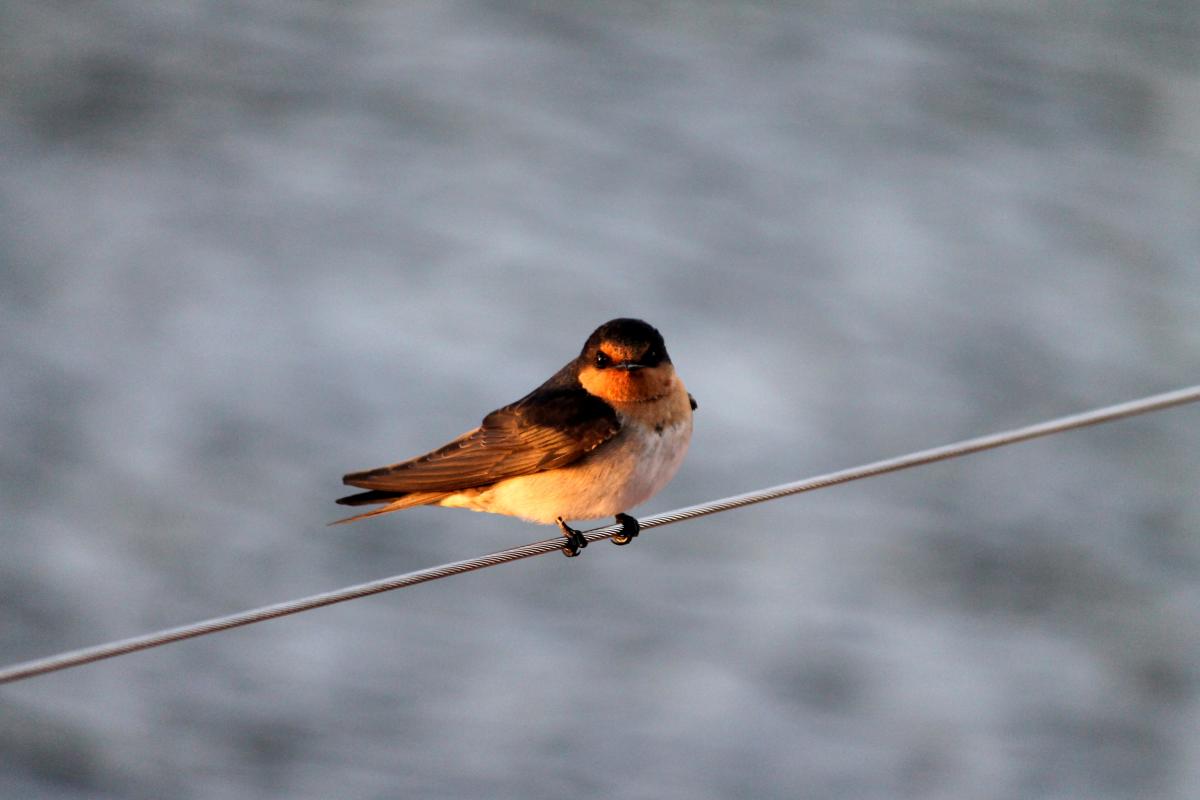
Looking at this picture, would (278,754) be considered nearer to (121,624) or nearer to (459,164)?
(121,624)

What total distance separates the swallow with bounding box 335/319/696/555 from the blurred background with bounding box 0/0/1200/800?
829 centimetres

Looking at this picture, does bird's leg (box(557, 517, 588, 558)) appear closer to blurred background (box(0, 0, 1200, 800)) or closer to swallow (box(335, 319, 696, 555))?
swallow (box(335, 319, 696, 555))

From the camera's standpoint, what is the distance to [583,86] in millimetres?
22156

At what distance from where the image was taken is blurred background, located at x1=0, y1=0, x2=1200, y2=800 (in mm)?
13602

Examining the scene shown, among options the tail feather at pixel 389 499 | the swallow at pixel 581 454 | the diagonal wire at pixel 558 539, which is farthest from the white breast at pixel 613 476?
the diagonal wire at pixel 558 539

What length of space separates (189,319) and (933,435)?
9066 millimetres

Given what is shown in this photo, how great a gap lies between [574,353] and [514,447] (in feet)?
36.6

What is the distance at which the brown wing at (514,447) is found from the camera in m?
4.41

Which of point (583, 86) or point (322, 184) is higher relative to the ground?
point (583, 86)

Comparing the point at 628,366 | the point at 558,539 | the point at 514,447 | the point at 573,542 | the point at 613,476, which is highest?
the point at 628,366

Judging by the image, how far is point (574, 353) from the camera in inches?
620

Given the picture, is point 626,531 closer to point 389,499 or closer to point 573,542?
point 573,542

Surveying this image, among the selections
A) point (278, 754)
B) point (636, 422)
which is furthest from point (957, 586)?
point (636, 422)

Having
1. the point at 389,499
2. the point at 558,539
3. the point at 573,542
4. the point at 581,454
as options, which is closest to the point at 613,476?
the point at 581,454
